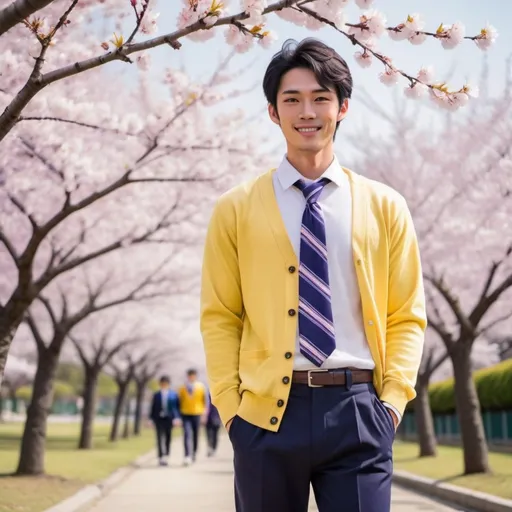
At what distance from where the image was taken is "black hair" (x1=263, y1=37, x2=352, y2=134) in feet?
11.5

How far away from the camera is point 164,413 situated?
21297 millimetres

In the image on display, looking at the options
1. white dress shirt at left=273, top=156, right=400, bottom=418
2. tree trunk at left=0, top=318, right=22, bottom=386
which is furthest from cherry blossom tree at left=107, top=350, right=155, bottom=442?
white dress shirt at left=273, top=156, right=400, bottom=418

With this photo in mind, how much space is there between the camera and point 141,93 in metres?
16.2

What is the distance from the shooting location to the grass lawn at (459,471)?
12266 mm

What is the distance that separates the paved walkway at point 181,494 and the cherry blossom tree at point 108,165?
8.61 ft

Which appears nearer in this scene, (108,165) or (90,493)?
(90,493)

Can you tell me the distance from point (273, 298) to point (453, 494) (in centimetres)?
964

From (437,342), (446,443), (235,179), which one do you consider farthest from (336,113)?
(446,443)

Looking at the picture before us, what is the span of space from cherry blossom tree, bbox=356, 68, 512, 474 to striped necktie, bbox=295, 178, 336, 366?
10679 mm

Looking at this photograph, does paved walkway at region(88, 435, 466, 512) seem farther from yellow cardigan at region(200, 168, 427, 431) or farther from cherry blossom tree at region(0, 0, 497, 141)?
yellow cardigan at region(200, 168, 427, 431)

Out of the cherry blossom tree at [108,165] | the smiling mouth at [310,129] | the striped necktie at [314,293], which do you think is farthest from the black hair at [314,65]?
the cherry blossom tree at [108,165]

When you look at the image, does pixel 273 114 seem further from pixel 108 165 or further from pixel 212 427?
pixel 212 427

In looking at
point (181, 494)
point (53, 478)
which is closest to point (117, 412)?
point (53, 478)

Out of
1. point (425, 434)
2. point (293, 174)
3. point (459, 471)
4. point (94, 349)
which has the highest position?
point (94, 349)
